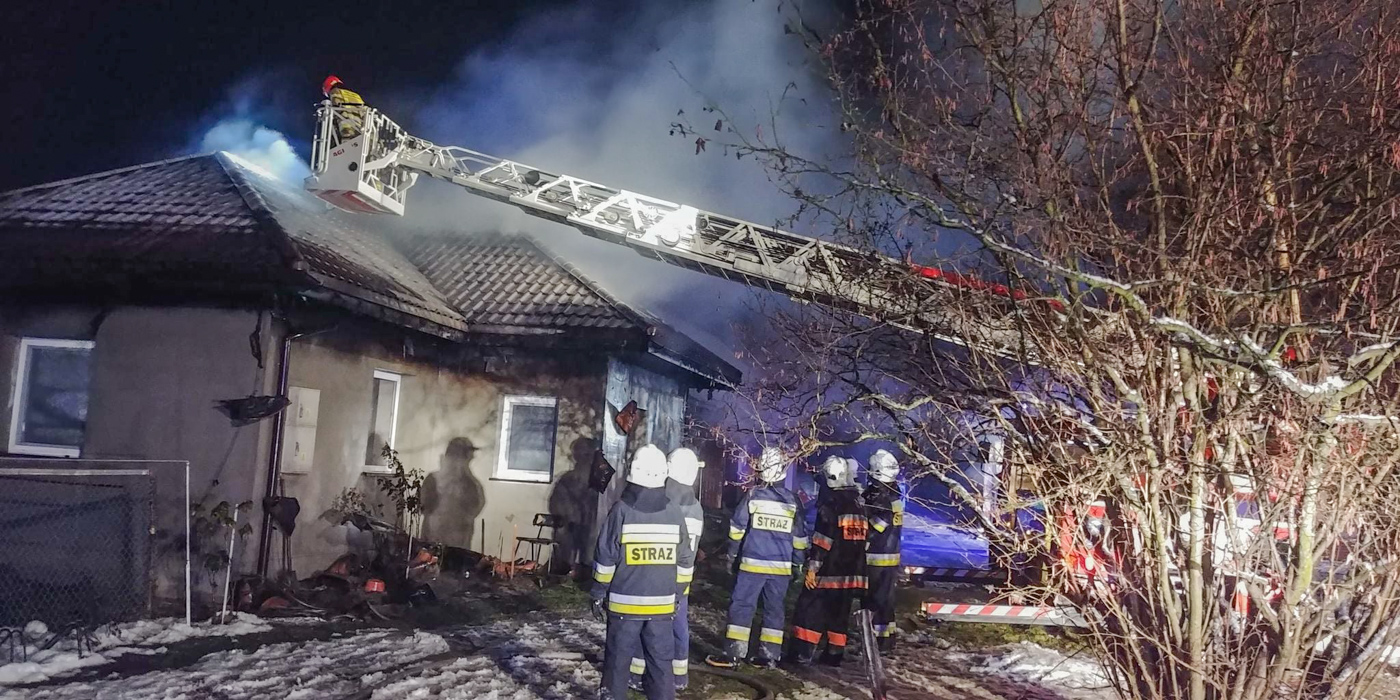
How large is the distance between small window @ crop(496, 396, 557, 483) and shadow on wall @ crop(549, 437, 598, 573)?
0.48 metres

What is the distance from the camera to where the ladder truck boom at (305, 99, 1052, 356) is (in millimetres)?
10648

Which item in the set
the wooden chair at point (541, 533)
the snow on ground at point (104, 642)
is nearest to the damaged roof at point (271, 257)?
the wooden chair at point (541, 533)

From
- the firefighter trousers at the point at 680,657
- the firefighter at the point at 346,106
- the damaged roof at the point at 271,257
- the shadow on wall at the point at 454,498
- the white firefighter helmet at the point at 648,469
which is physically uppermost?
the firefighter at the point at 346,106

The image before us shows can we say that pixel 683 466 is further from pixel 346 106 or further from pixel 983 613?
pixel 346 106

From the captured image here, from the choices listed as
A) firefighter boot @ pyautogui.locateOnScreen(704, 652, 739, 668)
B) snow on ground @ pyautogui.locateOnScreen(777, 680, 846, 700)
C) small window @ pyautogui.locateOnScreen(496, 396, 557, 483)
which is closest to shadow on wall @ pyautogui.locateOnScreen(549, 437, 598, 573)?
small window @ pyautogui.locateOnScreen(496, 396, 557, 483)

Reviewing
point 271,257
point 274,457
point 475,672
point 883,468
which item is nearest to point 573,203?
point 271,257

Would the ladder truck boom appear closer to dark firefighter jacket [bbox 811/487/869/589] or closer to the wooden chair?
dark firefighter jacket [bbox 811/487/869/589]

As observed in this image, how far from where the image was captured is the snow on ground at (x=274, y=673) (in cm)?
605

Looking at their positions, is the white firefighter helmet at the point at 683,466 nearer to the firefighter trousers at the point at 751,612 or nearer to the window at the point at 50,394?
the firefighter trousers at the point at 751,612

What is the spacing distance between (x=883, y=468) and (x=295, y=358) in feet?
20.3

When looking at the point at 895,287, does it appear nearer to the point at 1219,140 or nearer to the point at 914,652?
the point at 1219,140

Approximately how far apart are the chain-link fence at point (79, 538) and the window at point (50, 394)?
0.89 metres

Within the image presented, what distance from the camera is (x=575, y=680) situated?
7.07m

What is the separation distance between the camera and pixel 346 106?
12.5 metres
